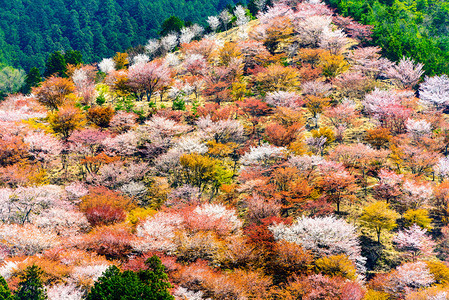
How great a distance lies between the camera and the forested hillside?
117 m

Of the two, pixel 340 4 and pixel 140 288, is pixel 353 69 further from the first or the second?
pixel 140 288

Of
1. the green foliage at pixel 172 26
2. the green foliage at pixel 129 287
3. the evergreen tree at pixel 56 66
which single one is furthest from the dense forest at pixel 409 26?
the evergreen tree at pixel 56 66

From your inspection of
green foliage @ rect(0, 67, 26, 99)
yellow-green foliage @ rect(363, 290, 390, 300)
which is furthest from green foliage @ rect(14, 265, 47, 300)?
green foliage @ rect(0, 67, 26, 99)

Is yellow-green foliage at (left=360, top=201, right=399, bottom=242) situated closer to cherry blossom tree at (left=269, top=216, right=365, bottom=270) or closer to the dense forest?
cherry blossom tree at (left=269, top=216, right=365, bottom=270)

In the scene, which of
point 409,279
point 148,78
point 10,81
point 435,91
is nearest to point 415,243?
point 409,279

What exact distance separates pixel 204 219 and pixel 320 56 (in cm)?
3499

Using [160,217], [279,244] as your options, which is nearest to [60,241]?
[160,217]

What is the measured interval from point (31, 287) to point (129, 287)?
19.3 ft

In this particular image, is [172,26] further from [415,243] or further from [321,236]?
[415,243]

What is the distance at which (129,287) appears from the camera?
18016 millimetres

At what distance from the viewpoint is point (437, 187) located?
28.7m

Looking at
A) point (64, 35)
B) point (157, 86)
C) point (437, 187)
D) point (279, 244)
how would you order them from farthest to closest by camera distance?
point (64, 35) < point (157, 86) < point (437, 187) < point (279, 244)

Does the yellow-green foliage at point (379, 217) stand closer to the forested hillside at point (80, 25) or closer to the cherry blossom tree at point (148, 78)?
the cherry blossom tree at point (148, 78)

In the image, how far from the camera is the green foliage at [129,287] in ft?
58.8
